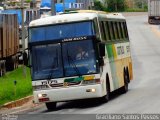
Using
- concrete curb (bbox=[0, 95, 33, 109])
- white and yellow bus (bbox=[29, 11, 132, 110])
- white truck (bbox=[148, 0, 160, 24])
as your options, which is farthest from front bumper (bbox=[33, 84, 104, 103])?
white truck (bbox=[148, 0, 160, 24])

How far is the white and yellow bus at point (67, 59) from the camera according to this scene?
21.4 m

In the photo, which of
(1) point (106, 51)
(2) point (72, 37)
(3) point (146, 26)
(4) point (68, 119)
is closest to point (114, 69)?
(1) point (106, 51)

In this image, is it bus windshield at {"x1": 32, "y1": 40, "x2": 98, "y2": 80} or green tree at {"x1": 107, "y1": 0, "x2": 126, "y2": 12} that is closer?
bus windshield at {"x1": 32, "y1": 40, "x2": 98, "y2": 80}

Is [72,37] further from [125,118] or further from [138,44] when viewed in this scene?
[138,44]

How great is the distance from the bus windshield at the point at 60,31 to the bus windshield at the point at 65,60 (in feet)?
0.91

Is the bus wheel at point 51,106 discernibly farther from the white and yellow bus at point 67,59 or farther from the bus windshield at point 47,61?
the bus windshield at point 47,61

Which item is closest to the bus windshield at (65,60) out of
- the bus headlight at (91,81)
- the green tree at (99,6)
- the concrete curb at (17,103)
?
the bus headlight at (91,81)

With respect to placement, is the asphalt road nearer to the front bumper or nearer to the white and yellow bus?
the front bumper

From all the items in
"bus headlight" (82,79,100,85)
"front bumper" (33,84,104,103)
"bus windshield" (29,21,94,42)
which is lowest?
"front bumper" (33,84,104,103)

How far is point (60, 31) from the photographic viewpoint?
21.9 metres

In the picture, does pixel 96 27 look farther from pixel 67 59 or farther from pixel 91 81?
pixel 91 81

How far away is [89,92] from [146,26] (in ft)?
223

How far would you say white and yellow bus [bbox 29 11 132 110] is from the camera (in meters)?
21.4

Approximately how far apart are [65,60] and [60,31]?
3.39ft
